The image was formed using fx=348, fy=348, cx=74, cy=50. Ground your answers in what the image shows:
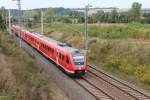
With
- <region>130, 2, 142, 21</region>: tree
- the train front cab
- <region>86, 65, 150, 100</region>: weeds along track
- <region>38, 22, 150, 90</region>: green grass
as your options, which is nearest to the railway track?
<region>86, 65, 150, 100</region>: weeds along track

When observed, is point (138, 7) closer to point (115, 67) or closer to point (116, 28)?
point (116, 28)

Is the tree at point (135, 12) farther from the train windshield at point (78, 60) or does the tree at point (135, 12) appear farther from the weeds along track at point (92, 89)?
the weeds along track at point (92, 89)

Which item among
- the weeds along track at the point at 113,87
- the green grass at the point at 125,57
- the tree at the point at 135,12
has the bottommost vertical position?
the weeds along track at the point at 113,87

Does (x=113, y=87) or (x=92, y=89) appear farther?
(x=113, y=87)

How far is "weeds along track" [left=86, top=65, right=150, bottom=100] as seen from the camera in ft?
81.5

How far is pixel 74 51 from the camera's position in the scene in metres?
31.8

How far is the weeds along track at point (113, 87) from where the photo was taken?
81.5ft

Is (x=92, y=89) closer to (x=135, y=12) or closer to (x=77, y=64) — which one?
(x=77, y=64)

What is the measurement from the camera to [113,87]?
2772 centimetres

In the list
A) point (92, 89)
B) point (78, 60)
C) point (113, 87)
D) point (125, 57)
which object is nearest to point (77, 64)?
point (78, 60)

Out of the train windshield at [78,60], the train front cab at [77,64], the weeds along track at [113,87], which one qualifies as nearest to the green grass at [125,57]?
the weeds along track at [113,87]

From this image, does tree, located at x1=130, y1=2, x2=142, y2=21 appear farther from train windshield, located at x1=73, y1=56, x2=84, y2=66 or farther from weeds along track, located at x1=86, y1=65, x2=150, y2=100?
train windshield, located at x1=73, y1=56, x2=84, y2=66

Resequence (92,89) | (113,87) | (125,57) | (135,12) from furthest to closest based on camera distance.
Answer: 1. (135,12)
2. (125,57)
3. (113,87)
4. (92,89)

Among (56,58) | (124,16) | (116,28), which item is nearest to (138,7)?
(124,16)
